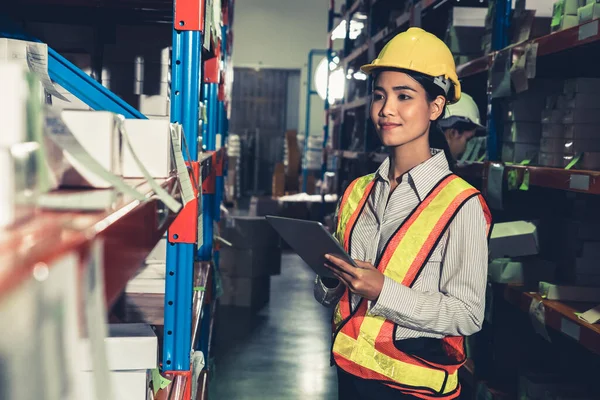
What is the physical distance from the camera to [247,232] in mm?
6023

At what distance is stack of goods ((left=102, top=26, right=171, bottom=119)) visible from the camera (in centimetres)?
271

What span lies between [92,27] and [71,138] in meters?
2.17

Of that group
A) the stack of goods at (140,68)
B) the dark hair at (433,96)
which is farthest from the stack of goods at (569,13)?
the stack of goods at (140,68)

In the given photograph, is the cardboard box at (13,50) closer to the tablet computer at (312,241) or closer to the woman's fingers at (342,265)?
the tablet computer at (312,241)

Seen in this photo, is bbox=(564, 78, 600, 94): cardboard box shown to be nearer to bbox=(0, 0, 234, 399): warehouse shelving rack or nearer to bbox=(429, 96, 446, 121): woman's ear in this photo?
bbox=(429, 96, 446, 121): woman's ear

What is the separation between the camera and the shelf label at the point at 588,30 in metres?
2.12

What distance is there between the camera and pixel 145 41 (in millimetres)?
2711

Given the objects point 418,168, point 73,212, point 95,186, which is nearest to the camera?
point 73,212

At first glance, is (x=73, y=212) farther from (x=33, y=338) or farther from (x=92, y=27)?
(x=92, y=27)

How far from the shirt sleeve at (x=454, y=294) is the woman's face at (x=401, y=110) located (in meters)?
0.28

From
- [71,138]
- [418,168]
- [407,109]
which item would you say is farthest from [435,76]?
[71,138]

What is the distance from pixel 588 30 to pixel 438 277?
104 cm

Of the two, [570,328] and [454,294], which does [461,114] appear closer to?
[570,328]

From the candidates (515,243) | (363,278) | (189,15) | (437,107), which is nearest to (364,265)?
(363,278)
